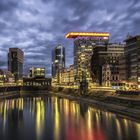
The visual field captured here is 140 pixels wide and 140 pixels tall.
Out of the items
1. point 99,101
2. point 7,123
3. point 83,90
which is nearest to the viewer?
point 7,123

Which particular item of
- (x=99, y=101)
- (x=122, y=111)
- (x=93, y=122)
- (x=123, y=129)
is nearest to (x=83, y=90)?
(x=99, y=101)

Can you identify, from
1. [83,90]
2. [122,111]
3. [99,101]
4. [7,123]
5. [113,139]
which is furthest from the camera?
[83,90]

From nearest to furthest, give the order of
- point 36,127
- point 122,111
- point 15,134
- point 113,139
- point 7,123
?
point 113,139 < point 15,134 < point 36,127 < point 7,123 < point 122,111

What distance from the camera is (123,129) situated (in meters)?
75.1

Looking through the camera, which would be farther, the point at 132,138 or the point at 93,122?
the point at 93,122

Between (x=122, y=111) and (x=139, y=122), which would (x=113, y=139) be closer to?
(x=139, y=122)

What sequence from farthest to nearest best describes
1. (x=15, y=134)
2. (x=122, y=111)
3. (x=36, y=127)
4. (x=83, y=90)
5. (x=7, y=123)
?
(x=83, y=90)
(x=122, y=111)
(x=7, y=123)
(x=36, y=127)
(x=15, y=134)

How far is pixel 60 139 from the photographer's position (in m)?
66.6

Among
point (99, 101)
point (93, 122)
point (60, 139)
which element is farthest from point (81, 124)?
point (99, 101)

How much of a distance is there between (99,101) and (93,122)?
57.9 m

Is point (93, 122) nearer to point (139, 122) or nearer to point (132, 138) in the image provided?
point (139, 122)

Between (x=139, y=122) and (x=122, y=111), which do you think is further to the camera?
(x=122, y=111)

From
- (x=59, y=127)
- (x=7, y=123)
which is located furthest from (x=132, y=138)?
(x=7, y=123)

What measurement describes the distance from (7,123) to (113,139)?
120 ft
